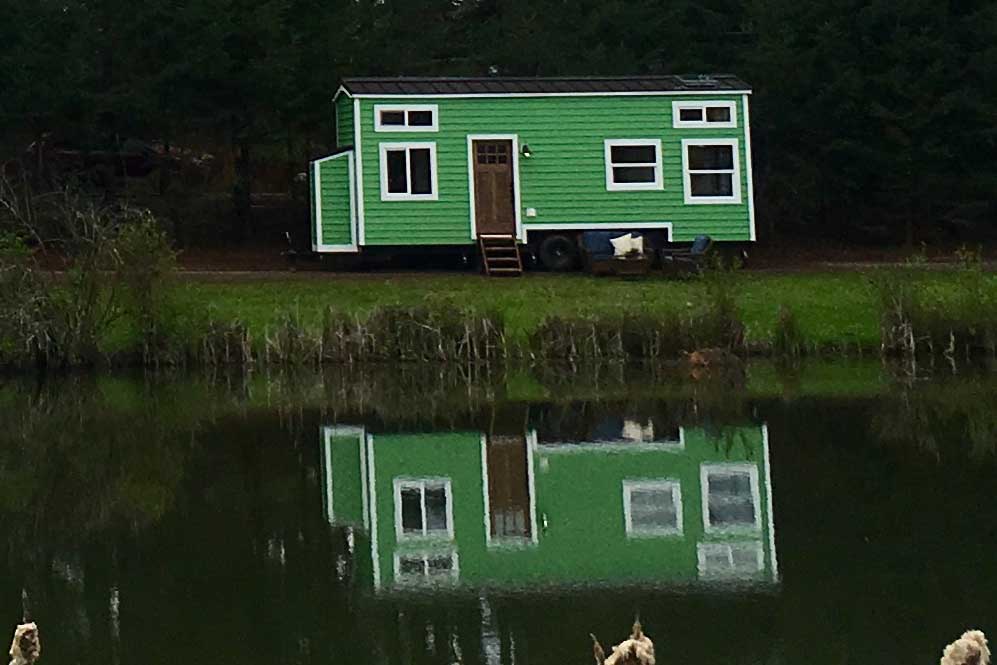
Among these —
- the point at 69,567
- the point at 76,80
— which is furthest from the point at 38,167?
the point at 69,567

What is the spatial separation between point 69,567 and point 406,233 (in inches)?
701

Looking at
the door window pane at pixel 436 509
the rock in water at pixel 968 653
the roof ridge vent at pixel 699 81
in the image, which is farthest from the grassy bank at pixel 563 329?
the rock in water at pixel 968 653

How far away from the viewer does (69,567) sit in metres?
13.1

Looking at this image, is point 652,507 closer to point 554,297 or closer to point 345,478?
point 345,478

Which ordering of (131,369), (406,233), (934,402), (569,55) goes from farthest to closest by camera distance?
(569,55) < (406,233) < (131,369) < (934,402)

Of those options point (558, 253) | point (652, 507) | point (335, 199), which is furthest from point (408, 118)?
point (652, 507)

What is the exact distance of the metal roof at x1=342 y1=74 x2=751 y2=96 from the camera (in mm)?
30625

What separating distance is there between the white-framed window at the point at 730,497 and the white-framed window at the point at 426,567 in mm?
2172

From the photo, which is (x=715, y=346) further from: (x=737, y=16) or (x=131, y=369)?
(x=737, y=16)

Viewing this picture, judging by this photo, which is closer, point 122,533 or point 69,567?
point 69,567

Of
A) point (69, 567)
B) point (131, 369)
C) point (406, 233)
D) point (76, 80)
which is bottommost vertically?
point (69, 567)

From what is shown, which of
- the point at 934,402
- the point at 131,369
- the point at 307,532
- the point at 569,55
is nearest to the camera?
the point at 307,532

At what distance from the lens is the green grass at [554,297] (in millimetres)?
25578

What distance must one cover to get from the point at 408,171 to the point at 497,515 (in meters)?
16.2
